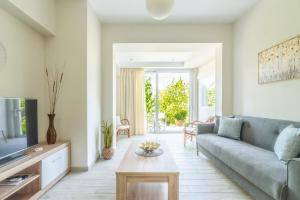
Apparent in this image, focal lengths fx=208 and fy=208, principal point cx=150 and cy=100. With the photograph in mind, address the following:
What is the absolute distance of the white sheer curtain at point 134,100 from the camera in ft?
23.1

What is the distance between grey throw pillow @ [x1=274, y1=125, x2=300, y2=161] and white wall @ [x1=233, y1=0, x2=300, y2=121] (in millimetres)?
455

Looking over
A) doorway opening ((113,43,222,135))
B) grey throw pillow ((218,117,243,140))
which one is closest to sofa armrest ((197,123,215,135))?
grey throw pillow ((218,117,243,140))

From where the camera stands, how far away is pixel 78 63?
3.32 m

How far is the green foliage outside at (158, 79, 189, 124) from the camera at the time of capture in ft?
24.3

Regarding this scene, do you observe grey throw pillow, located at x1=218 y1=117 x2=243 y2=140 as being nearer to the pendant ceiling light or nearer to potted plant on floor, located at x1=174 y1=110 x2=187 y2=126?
the pendant ceiling light

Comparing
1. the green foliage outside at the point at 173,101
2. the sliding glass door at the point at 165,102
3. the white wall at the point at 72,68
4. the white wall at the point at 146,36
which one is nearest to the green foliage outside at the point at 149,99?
the sliding glass door at the point at 165,102

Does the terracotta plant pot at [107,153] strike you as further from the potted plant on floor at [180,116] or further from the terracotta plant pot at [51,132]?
the potted plant on floor at [180,116]

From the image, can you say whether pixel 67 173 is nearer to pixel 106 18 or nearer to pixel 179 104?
pixel 106 18

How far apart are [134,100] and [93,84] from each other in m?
3.39

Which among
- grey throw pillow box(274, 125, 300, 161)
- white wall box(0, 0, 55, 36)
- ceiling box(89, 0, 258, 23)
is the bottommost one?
grey throw pillow box(274, 125, 300, 161)

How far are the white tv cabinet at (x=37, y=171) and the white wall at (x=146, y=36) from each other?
1606 millimetres

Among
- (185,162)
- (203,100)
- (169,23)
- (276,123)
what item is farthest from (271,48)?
(203,100)

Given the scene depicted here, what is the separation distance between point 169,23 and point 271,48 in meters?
2.02

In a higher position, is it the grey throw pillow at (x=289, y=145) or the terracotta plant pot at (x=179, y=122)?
the grey throw pillow at (x=289, y=145)
